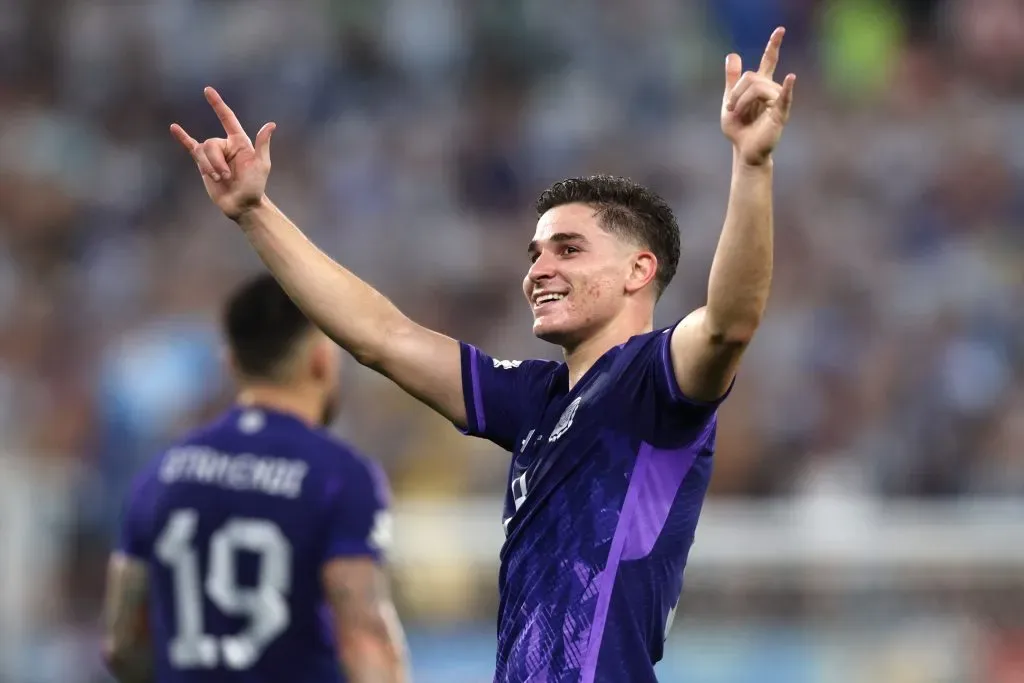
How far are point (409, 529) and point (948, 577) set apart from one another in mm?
2903

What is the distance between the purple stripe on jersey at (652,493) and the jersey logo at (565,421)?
0.21 metres

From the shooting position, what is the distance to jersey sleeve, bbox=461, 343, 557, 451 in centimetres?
388

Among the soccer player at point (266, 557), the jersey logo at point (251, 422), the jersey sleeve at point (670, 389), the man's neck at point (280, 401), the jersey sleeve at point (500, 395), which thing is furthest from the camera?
the man's neck at point (280, 401)

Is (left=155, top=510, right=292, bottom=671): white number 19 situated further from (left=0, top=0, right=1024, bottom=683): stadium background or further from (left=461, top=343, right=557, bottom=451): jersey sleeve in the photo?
(left=0, top=0, right=1024, bottom=683): stadium background

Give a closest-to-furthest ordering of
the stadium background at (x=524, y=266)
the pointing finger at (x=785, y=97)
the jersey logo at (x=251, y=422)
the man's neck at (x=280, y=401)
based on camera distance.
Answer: the pointing finger at (x=785, y=97), the jersey logo at (x=251, y=422), the man's neck at (x=280, y=401), the stadium background at (x=524, y=266)

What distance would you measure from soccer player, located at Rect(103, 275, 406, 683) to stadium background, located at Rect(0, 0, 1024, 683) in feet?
12.3

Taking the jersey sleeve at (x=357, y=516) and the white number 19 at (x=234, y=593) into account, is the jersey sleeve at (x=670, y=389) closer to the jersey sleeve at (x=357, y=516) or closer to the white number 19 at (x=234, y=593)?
the jersey sleeve at (x=357, y=516)

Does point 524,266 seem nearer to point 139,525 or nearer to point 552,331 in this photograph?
A: point 139,525

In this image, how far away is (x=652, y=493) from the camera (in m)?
3.50

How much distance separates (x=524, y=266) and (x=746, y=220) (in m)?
8.94

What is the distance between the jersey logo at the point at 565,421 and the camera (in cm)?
364

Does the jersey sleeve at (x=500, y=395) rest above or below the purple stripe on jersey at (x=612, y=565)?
above

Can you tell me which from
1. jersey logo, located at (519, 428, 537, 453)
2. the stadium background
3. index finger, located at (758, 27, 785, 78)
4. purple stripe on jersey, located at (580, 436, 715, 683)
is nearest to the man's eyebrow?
jersey logo, located at (519, 428, 537, 453)

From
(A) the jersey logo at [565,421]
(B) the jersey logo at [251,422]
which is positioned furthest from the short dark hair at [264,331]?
(A) the jersey logo at [565,421]
